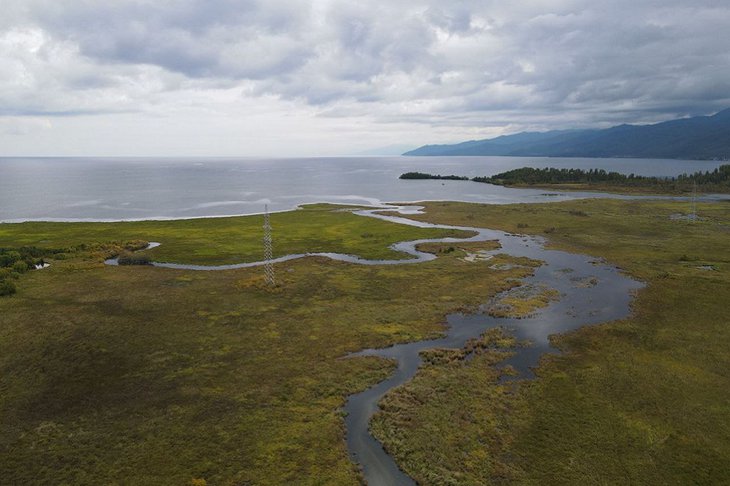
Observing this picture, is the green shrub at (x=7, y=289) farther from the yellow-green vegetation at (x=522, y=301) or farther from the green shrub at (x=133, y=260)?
the yellow-green vegetation at (x=522, y=301)

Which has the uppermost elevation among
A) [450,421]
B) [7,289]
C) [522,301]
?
[7,289]

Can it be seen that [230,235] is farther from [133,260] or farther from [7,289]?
[7,289]

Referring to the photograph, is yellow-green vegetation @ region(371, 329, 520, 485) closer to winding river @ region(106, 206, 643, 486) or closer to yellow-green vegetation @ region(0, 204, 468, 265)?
winding river @ region(106, 206, 643, 486)

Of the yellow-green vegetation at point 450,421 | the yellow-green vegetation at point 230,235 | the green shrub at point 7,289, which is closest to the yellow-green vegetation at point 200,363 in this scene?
the green shrub at point 7,289

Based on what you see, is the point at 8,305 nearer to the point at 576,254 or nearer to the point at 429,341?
Answer: the point at 429,341

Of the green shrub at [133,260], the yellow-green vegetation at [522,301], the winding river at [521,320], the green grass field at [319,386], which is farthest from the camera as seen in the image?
the green shrub at [133,260]

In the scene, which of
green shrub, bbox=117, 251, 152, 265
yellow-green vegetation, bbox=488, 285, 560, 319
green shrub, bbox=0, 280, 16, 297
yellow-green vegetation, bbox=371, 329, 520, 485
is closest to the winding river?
yellow-green vegetation, bbox=488, 285, 560, 319

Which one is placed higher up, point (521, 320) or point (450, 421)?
point (521, 320)

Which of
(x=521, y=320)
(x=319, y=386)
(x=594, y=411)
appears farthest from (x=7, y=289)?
(x=594, y=411)

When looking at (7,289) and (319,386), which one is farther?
(7,289)
